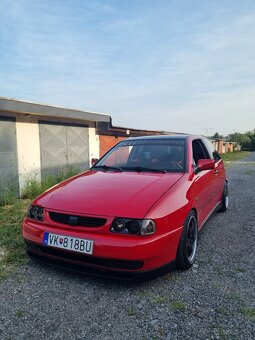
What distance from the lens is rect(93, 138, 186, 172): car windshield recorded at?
3.94 metres

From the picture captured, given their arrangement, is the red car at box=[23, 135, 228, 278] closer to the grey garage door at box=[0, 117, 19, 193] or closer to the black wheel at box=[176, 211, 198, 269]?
the black wheel at box=[176, 211, 198, 269]

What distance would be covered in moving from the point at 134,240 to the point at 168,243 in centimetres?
41

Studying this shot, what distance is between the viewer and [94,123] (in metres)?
11.8

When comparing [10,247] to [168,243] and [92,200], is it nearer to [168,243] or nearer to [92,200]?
[92,200]

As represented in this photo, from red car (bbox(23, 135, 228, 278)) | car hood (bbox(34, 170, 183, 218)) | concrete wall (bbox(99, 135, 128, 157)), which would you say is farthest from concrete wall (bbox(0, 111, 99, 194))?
car hood (bbox(34, 170, 183, 218))

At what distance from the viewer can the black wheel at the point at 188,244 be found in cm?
317

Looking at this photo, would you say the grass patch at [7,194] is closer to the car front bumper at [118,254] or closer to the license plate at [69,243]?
the car front bumper at [118,254]

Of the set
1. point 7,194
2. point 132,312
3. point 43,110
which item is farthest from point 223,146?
point 132,312

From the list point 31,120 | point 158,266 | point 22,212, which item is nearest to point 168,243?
point 158,266

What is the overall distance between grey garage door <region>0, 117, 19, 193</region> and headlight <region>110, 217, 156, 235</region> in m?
5.57

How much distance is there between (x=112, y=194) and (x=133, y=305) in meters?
1.10

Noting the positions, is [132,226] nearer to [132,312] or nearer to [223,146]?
[132,312]

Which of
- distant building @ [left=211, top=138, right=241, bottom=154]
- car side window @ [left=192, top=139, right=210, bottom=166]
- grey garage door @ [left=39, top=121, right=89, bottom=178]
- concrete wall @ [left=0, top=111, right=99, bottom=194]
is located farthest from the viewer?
distant building @ [left=211, top=138, right=241, bottom=154]

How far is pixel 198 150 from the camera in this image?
4.63 meters
